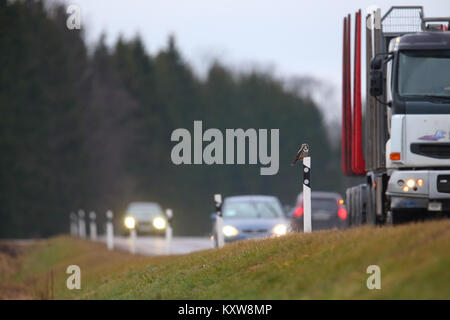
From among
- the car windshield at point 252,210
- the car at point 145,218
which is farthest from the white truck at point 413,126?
the car at point 145,218

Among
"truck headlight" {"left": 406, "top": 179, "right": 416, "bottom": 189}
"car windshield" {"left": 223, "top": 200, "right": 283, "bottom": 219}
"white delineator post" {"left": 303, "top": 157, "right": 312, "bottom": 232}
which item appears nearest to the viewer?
"truck headlight" {"left": 406, "top": 179, "right": 416, "bottom": 189}

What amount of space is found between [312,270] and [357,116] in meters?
8.05

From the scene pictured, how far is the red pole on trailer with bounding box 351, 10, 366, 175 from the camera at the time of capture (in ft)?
63.2

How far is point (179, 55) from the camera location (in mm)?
96438

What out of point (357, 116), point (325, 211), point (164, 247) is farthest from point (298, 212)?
point (357, 116)

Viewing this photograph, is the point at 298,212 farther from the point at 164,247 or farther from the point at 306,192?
the point at 306,192

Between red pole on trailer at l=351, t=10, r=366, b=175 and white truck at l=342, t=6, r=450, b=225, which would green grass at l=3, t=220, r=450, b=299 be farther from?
red pole on trailer at l=351, t=10, r=366, b=175

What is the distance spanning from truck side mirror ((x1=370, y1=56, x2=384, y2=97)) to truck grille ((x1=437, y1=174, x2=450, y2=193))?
63.8 inches

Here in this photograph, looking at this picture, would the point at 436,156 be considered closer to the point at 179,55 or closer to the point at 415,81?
the point at 415,81

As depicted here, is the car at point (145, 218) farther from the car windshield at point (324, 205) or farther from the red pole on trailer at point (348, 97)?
the red pole on trailer at point (348, 97)

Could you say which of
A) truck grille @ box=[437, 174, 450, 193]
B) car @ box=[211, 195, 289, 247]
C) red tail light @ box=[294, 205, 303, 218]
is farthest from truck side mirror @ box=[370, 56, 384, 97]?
red tail light @ box=[294, 205, 303, 218]

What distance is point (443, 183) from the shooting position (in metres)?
15.8

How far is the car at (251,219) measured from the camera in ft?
83.7
